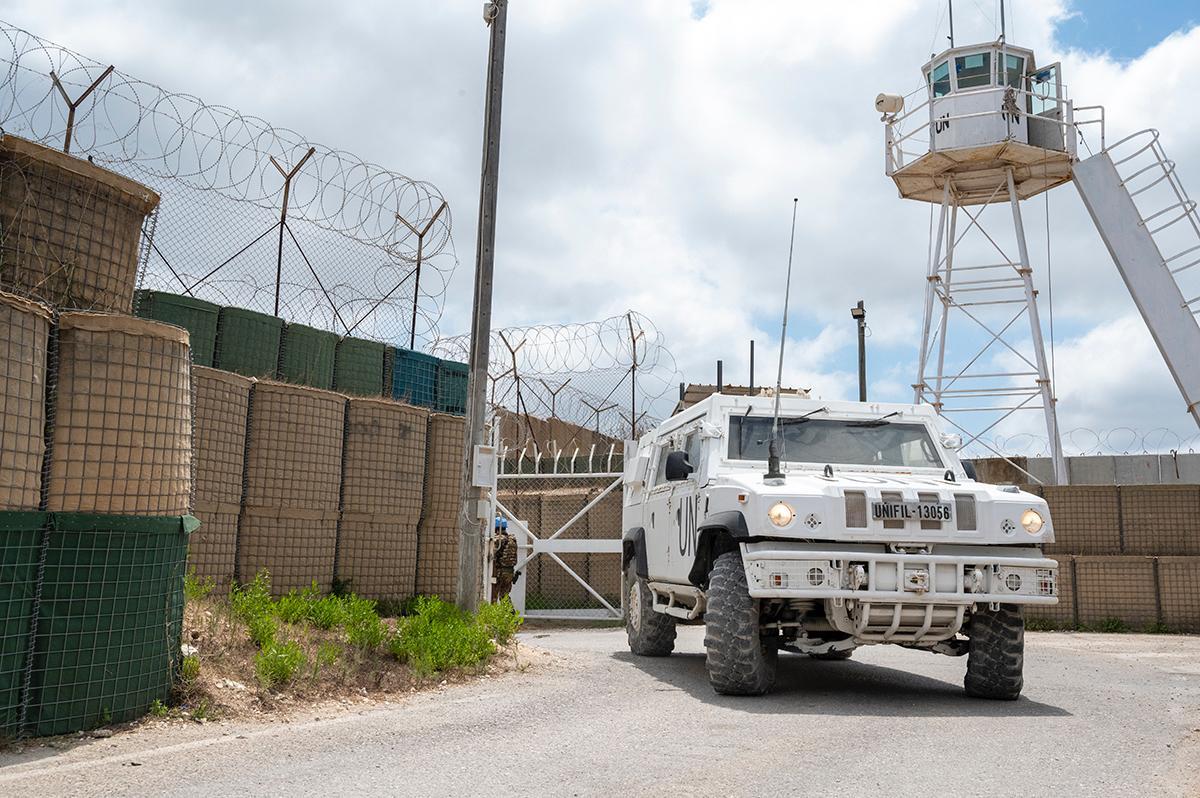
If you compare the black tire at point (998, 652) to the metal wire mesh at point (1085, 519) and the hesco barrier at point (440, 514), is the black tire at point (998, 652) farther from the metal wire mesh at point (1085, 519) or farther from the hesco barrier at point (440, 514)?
the metal wire mesh at point (1085, 519)

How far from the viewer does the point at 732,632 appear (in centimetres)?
689

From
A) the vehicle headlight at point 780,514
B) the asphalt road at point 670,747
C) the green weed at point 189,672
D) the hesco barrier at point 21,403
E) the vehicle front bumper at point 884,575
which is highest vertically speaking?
the hesco barrier at point 21,403

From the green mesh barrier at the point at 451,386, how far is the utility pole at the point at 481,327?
71.6 inches

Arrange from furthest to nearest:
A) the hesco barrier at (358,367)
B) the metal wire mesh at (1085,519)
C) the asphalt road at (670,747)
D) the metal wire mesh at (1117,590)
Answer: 1. the metal wire mesh at (1085,519)
2. the metal wire mesh at (1117,590)
3. the hesco barrier at (358,367)
4. the asphalt road at (670,747)

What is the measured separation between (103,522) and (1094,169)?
17968 mm

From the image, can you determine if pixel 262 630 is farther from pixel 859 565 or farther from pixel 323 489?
pixel 859 565

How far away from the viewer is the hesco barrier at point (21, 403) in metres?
4.95

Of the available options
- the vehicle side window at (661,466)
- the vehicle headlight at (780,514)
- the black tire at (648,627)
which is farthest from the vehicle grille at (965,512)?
the black tire at (648,627)

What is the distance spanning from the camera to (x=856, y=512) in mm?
6926

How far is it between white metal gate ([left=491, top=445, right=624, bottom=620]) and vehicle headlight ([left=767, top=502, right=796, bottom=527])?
27.7ft

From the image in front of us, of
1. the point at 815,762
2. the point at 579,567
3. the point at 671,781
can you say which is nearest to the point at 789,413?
the point at 815,762

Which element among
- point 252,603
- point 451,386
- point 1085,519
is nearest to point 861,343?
point 1085,519

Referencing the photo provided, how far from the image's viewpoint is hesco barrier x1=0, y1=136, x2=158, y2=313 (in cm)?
590

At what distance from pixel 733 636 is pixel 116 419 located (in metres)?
3.94
